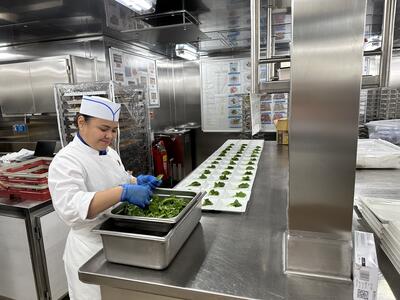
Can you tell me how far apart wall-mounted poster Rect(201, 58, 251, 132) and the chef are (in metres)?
4.09

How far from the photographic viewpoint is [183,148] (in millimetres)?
5176

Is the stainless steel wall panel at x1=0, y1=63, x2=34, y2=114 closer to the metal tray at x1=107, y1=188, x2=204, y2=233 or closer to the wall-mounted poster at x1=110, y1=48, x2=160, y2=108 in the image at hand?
the wall-mounted poster at x1=110, y1=48, x2=160, y2=108

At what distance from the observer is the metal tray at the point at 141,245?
3.17 feet

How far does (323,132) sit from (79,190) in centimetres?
107

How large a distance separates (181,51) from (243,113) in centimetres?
160

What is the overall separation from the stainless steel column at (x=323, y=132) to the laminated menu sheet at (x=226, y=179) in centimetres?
63

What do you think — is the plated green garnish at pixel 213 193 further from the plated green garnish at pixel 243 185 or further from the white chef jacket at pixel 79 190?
the white chef jacket at pixel 79 190

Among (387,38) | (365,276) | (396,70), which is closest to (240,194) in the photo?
(365,276)

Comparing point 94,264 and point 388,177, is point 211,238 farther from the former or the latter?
point 388,177

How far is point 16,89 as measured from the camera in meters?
3.50

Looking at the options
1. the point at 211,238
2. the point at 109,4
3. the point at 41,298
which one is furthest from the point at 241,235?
the point at 109,4

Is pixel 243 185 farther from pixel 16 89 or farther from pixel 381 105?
pixel 381 105

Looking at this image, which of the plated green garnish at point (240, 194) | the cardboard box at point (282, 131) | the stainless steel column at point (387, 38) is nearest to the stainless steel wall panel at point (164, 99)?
the cardboard box at point (282, 131)

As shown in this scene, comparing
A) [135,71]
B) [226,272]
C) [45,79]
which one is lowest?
[226,272]
